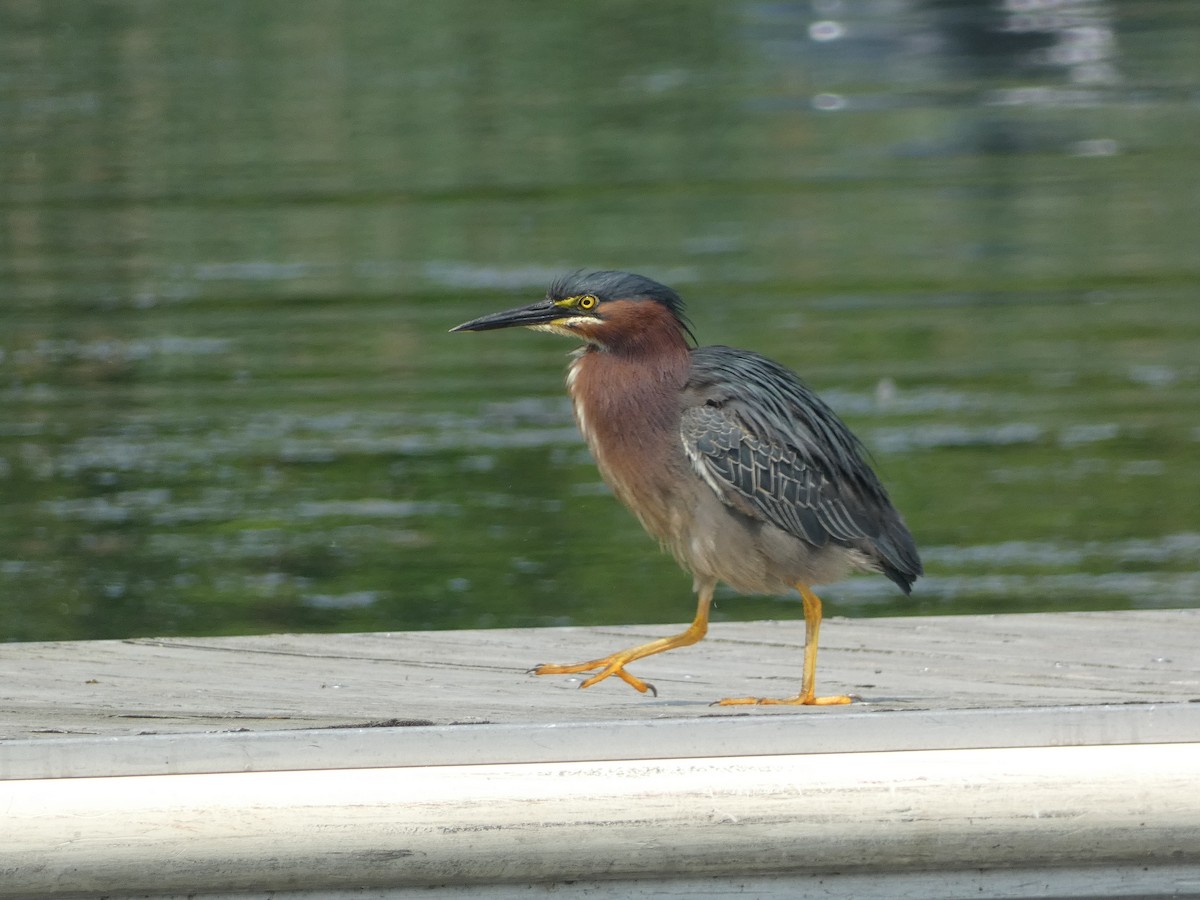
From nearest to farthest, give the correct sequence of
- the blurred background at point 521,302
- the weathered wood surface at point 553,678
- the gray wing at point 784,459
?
the weathered wood surface at point 553,678
the gray wing at point 784,459
the blurred background at point 521,302

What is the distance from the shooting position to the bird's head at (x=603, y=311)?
13.7 feet

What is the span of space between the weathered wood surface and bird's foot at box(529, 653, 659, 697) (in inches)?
1.0

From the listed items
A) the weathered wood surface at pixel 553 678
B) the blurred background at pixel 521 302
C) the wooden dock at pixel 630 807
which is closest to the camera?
the wooden dock at pixel 630 807

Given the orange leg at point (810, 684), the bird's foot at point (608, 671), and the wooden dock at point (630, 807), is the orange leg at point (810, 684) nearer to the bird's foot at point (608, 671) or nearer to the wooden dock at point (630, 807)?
the bird's foot at point (608, 671)

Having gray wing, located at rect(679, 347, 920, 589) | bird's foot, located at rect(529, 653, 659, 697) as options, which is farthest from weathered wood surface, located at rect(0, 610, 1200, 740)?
gray wing, located at rect(679, 347, 920, 589)

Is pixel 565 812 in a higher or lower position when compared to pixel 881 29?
higher

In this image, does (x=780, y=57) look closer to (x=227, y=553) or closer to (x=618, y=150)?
(x=618, y=150)

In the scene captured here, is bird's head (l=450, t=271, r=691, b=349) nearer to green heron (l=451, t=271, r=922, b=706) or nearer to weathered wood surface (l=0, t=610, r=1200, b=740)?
green heron (l=451, t=271, r=922, b=706)

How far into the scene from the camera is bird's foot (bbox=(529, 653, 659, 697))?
13.8 ft

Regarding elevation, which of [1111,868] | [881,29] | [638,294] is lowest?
[881,29]

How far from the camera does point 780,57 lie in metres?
30.2

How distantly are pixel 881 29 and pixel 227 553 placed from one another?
1024 inches

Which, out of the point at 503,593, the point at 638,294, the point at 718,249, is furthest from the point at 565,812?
the point at 718,249

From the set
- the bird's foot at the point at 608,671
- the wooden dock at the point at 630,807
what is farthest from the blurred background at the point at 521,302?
the wooden dock at the point at 630,807
